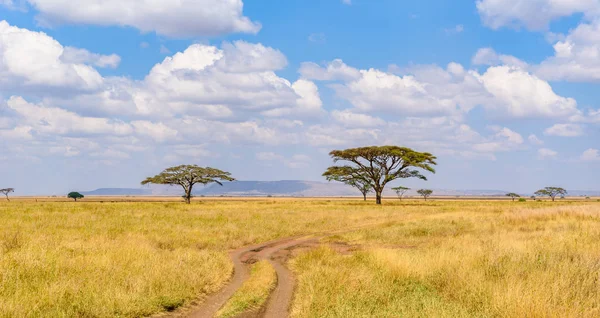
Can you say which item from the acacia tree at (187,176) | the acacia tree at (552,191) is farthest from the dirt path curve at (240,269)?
the acacia tree at (552,191)

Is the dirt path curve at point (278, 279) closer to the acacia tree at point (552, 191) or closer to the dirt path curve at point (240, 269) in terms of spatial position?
the dirt path curve at point (240, 269)

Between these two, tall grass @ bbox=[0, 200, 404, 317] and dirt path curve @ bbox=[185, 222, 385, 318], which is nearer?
tall grass @ bbox=[0, 200, 404, 317]

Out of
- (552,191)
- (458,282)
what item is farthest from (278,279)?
(552,191)

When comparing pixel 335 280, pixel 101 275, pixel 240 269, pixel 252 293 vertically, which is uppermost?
pixel 101 275

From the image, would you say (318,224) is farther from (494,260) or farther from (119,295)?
(119,295)

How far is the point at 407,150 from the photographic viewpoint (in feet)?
234

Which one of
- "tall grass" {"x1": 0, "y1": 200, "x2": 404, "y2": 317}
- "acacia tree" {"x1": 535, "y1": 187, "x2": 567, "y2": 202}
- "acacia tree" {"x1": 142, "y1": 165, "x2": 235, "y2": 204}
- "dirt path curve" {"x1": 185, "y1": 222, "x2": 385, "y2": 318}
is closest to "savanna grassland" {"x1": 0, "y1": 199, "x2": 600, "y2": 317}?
"tall grass" {"x1": 0, "y1": 200, "x2": 404, "y2": 317}

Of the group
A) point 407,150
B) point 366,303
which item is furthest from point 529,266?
point 407,150

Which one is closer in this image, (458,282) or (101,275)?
(458,282)

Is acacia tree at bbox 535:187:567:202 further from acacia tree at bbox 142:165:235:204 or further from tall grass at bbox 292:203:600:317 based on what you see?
tall grass at bbox 292:203:600:317

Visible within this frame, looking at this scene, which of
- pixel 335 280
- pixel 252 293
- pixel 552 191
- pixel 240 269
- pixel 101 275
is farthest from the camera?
pixel 552 191

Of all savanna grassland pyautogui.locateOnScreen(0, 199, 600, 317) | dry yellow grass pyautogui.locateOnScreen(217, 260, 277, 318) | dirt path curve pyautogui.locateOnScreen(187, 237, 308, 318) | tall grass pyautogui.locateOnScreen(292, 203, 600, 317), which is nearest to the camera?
tall grass pyautogui.locateOnScreen(292, 203, 600, 317)

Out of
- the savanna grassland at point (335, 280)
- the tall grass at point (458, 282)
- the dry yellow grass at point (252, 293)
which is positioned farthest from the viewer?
the dry yellow grass at point (252, 293)

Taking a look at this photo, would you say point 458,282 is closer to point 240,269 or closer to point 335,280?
point 335,280
